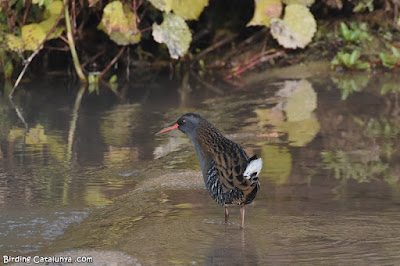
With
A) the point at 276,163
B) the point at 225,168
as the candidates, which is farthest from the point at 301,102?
the point at 225,168

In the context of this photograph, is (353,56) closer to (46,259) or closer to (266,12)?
(266,12)

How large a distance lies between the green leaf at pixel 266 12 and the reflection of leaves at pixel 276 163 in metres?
4.96

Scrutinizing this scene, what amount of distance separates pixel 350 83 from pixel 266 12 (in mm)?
1980

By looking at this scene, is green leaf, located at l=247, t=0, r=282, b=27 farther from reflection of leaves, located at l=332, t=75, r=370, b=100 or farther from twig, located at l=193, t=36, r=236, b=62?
reflection of leaves, located at l=332, t=75, r=370, b=100

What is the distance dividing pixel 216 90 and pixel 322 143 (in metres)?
3.66

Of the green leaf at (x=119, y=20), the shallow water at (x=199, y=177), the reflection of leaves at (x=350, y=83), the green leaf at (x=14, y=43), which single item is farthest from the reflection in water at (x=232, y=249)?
the green leaf at (x=14, y=43)

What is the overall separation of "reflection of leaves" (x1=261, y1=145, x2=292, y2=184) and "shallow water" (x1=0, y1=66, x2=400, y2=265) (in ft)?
0.05

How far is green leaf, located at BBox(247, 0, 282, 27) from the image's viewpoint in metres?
11.7

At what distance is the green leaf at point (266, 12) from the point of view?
11.7m

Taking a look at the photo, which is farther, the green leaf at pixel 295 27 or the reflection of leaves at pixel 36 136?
the green leaf at pixel 295 27

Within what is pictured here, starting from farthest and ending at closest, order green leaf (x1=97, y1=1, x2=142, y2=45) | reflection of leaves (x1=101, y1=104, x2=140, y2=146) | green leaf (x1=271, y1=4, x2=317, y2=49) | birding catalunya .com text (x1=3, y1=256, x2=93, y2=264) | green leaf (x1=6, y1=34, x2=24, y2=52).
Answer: green leaf (x1=271, y1=4, x2=317, y2=49), green leaf (x1=97, y1=1, x2=142, y2=45), green leaf (x1=6, y1=34, x2=24, y2=52), reflection of leaves (x1=101, y1=104, x2=140, y2=146), birding catalunya .com text (x1=3, y1=256, x2=93, y2=264)

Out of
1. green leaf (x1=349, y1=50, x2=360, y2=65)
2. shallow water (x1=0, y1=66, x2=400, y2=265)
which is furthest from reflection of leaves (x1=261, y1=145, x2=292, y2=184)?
green leaf (x1=349, y1=50, x2=360, y2=65)

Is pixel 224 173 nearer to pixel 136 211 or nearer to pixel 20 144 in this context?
pixel 136 211

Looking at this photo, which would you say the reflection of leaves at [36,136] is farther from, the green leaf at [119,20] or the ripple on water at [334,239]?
the ripple on water at [334,239]
